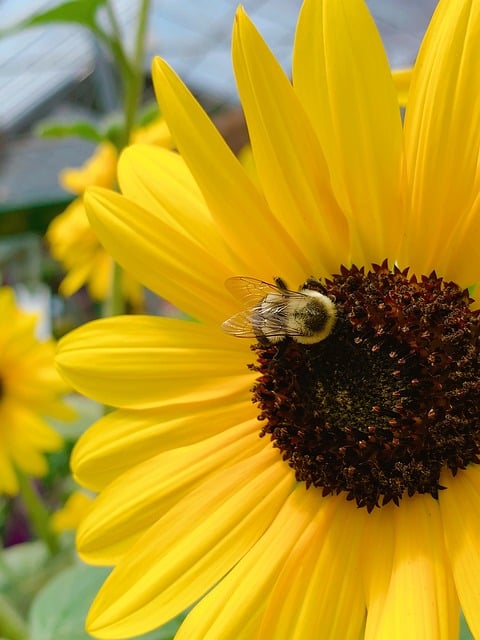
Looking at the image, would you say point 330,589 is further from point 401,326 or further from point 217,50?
point 217,50

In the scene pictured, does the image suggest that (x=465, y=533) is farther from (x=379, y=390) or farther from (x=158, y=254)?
(x=158, y=254)

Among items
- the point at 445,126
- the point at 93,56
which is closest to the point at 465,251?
the point at 445,126

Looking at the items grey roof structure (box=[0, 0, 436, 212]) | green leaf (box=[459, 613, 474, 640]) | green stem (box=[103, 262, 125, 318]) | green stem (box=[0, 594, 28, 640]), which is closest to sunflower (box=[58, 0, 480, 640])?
green leaf (box=[459, 613, 474, 640])

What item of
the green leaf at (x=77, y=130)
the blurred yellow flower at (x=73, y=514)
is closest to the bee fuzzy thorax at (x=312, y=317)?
the green leaf at (x=77, y=130)

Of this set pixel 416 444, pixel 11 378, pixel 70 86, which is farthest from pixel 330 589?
pixel 70 86

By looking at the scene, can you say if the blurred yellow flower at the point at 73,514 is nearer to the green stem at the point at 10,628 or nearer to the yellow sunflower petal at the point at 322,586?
the green stem at the point at 10,628

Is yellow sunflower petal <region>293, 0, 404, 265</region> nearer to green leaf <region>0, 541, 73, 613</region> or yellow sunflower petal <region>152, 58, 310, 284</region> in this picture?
yellow sunflower petal <region>152, 58, 310, 284</region>
